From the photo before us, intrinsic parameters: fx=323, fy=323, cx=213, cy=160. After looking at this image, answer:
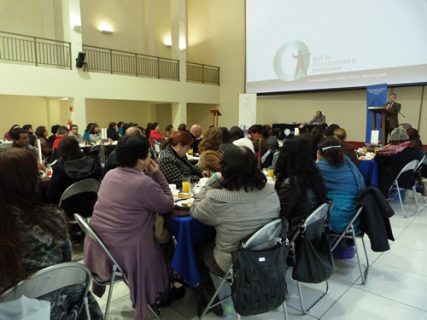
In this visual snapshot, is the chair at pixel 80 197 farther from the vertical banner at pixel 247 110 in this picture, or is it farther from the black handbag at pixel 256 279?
the vertical banner at pixel 247 110

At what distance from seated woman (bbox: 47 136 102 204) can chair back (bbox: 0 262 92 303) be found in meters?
1.78

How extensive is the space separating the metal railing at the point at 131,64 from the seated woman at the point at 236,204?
1007cm

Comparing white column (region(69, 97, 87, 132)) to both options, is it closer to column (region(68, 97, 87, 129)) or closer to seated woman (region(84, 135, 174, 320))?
column (region(68, 97, 87, 129))

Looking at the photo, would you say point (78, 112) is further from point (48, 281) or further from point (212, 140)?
point (48, 281)

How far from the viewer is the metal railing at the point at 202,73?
1315cm

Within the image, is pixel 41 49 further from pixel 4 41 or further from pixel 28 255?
pixel 28 255

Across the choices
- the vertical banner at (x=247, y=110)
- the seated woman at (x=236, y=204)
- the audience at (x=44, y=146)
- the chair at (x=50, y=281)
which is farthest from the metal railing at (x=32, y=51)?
the chair at (x=50, y=281)

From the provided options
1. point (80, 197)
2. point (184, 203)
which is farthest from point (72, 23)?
point (184, 203)

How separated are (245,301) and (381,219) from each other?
58.5 inches

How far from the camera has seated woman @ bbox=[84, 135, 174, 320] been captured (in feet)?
6.45

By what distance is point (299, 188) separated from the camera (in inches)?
95.6

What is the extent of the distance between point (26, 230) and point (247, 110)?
8.60 metres

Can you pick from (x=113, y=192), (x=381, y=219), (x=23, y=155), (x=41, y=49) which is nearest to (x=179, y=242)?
(x=113, y=192)

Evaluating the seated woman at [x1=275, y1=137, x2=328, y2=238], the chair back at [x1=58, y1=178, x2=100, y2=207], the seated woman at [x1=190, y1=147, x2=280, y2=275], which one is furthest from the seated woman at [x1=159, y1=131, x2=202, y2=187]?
the seated woman at [x1=190, y1=147, x2=280, y2=275]
